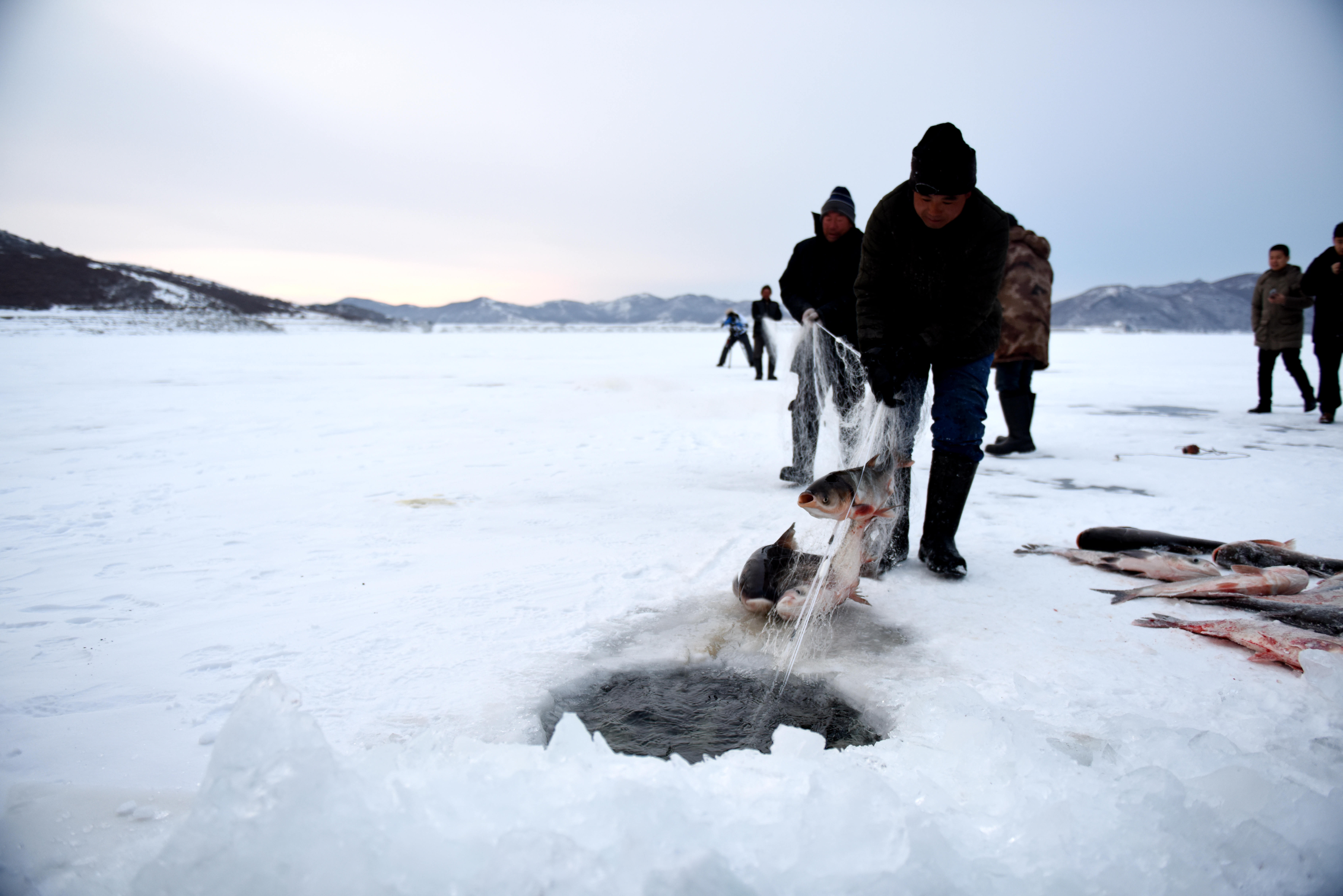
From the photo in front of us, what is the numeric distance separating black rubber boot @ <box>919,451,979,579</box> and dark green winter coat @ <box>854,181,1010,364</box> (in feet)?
1.48

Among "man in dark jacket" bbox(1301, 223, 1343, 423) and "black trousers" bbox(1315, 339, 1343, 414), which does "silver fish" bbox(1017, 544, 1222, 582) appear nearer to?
"man in dark jacket" bbox(1301, 223, 1343, 423)

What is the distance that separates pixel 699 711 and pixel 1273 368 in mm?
9607

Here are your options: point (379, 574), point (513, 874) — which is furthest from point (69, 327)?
point (513, 874)

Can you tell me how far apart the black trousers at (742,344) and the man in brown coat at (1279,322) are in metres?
8.83

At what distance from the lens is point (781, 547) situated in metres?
2.80

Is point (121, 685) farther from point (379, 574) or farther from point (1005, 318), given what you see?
point (1005, 318)

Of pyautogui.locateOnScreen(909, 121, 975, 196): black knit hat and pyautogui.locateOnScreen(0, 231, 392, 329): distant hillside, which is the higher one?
pyautogui.locateOnScreen(0, 231, 392, 329): distant hillside

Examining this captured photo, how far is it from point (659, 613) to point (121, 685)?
1.69 m

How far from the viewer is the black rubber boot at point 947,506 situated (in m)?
3.08

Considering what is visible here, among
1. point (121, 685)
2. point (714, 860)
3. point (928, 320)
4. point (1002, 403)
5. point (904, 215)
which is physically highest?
point (904, 215)

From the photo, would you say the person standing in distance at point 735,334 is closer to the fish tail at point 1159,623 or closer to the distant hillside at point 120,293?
the fish tail at point 1159,623

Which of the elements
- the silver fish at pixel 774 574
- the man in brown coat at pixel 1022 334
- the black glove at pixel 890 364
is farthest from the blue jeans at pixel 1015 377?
the silver fish at pixel 774 574

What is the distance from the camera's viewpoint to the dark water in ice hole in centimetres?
185

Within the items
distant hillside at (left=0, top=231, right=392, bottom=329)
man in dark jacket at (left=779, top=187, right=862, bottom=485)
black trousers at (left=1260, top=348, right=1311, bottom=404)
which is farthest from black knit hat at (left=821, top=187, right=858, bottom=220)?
distant hillside at (left=0, top=231, right=392, bottom=329)
